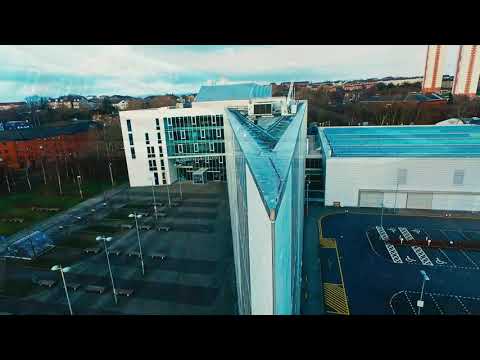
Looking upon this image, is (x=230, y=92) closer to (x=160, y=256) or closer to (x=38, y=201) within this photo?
(x=38, y=201)

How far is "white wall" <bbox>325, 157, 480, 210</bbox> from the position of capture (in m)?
10.0

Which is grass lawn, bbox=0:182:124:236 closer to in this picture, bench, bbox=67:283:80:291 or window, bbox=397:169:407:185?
bench, bbox=67:283:80:291

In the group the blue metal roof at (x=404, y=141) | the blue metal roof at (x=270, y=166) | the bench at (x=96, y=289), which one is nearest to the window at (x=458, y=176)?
the blue metal roof at (x=404, y=141)

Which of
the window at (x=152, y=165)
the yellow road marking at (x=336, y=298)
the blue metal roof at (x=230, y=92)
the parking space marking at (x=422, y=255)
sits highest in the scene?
the blue metal roof at (x=230, y=92)

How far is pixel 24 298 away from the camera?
254 inches

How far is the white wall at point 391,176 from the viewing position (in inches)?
395

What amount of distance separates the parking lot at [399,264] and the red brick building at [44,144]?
1285cm

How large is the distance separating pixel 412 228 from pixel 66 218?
11311mm

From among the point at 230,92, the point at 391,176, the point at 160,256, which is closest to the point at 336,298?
the point at 160,256

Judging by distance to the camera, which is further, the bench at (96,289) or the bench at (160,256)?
the bench at (160,256)

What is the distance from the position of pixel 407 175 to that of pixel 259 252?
9474mm

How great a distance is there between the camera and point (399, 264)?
23.9 ft

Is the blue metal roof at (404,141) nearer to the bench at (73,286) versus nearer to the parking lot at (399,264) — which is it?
the parking lot at (399,264)

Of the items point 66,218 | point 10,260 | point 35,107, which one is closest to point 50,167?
point 35,107
